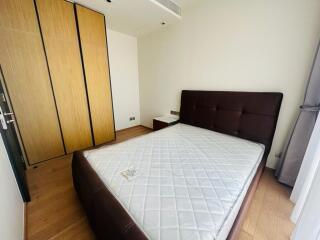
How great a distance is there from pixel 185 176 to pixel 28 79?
2.52 metres

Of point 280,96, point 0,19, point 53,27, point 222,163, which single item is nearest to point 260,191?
point 222,163

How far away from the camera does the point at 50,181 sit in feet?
6.15

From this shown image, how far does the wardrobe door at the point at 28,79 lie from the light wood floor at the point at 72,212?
1.71ft

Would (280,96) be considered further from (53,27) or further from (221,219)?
(53,27)

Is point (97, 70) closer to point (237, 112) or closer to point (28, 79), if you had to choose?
point (28, 79)

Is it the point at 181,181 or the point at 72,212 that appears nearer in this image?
the point at 181,181

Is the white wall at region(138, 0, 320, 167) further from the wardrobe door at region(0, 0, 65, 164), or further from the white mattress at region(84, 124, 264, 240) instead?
the wardrobe door at region(0, 0, 65, 164)

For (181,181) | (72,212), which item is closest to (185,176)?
(181,181)

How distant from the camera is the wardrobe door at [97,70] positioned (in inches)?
92.5

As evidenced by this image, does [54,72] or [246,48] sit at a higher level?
[246,48]

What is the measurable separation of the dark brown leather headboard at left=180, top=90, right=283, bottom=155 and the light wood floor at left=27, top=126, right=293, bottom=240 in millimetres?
561

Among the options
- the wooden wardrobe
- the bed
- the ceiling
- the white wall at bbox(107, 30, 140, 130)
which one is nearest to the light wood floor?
the bed

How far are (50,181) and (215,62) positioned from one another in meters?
3.06

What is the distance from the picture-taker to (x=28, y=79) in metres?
2.00
